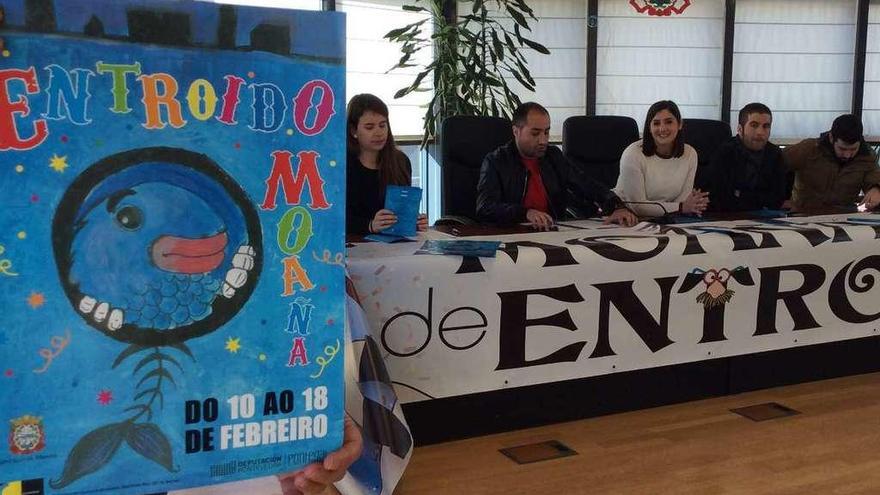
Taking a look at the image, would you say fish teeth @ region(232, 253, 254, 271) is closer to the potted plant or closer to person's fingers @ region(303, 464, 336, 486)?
person's fingers @ region(303, 464, 336, 486)

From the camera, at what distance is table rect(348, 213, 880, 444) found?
199 centimetres

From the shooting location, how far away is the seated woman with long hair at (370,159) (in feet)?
8.64

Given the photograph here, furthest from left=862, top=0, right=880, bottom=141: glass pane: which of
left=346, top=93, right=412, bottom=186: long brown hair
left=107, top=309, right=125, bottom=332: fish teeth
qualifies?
left=107, top=309, right=125, bottom=332: fish teeth

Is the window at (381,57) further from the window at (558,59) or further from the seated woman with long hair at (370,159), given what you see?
the seated woman with long hair at (370,159)

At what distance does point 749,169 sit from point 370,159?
1645 millimetres

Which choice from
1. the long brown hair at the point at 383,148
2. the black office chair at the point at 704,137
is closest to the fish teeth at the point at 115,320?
the long brown hair at the point at 383,148

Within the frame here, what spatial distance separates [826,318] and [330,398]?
2120 millimetres

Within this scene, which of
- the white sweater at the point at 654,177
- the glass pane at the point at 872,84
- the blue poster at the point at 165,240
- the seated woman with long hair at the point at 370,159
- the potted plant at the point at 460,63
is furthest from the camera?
the glass pane at the point at 872,84

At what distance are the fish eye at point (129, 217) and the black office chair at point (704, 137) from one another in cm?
323

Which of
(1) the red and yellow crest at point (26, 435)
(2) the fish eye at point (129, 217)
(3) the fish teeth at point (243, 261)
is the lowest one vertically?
(1) the red and yellow crest at point (26, 435)

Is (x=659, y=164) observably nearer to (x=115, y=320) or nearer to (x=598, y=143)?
(x=598, y=143)

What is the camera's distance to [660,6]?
18.0 ft

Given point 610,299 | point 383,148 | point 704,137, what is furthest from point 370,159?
point 704,137

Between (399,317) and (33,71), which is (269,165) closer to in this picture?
(33,71)
